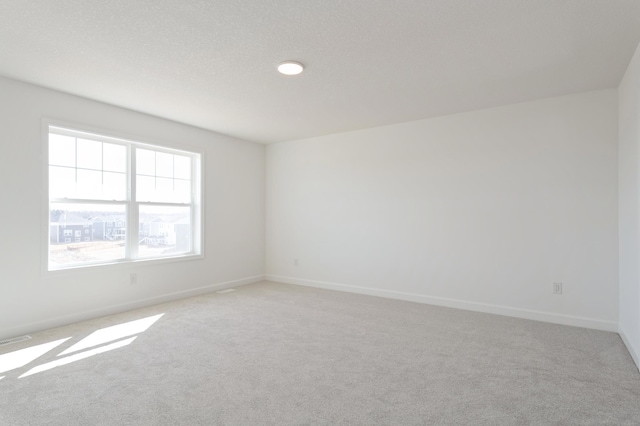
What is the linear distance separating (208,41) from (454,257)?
3.60 metres

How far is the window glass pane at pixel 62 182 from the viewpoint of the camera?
3623mm

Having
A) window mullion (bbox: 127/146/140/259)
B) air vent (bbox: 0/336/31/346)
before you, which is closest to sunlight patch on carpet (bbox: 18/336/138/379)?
air vent (bbox: 0/336/31/346)

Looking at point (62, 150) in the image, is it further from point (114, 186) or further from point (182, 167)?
point (182, 167)

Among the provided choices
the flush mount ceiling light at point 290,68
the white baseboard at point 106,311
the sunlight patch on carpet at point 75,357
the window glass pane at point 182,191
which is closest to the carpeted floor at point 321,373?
the sunlight patch on carpet at point 75,357

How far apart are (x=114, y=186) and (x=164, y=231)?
34.9 inches

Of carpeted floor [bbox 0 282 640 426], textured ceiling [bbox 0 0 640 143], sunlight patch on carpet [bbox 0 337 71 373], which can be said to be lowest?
carpeted floor [bbox 0 282 640 426]

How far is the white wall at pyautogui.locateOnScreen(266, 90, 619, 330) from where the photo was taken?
11.7 ft

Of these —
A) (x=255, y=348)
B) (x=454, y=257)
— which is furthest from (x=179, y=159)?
(x=454, y=257)

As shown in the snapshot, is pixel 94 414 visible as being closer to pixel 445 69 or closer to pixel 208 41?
pixel 208 41

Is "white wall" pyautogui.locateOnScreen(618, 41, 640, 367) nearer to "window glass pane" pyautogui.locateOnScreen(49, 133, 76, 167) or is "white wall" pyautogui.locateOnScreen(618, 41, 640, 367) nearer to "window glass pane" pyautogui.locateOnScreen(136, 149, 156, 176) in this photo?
"window glass pane" pyautogui.locateOnScreen(136, 149, 156, 176)

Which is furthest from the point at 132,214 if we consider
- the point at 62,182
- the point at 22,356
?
the point at 22,356

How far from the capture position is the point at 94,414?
2010 mm

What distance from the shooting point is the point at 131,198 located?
4.31 metres

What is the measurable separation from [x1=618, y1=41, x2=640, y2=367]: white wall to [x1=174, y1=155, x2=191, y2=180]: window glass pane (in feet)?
16.3
